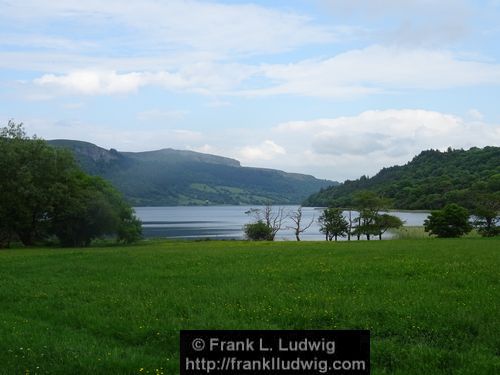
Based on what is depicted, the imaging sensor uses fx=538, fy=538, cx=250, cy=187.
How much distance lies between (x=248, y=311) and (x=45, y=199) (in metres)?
57.1

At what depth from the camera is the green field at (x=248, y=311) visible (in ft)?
33.8

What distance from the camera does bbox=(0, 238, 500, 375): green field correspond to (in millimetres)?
10289

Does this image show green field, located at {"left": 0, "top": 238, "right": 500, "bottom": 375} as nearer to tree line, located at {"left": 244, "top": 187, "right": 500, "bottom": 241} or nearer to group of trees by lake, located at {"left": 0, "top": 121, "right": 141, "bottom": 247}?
group of trees by lake, located at {"left": 0, "top": 121, "right": 141, "bottom": 247}

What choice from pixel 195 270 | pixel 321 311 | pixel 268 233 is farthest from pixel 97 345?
pixel 268 233

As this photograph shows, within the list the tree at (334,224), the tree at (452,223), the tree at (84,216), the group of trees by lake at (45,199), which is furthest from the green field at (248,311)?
the tree at (334,224)

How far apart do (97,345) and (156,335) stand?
4.34 ft

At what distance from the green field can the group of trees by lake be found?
43.7 metres

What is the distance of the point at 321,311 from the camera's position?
1363cm

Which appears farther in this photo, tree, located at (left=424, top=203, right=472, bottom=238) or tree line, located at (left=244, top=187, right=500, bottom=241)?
tree line, located at (left=244, top=187, right=500, bottom=241)

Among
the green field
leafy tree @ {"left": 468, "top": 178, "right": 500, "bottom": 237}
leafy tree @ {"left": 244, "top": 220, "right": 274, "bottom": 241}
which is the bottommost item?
leafy tree @ {"left": 244, "top": 220, "right": 274, "bottom": 241}

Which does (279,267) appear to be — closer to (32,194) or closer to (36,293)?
(36,293)

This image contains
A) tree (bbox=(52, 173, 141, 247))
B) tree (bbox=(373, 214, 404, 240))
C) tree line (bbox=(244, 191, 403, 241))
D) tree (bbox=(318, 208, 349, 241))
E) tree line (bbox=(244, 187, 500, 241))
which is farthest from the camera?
tree (bbox=(318, 208, 349, 241))

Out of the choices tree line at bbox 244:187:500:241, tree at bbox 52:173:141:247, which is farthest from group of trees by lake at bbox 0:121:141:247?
tree line at bbox 244:187:500:241

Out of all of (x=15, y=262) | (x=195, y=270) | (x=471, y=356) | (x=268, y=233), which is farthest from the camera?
(x=268, y=233)
